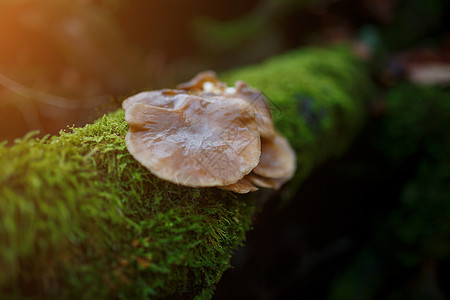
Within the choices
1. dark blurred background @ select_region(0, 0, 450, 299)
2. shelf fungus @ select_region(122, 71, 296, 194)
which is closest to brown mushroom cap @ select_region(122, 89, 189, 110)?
shelf fungus @ select_region(122, 71, 296, 194)

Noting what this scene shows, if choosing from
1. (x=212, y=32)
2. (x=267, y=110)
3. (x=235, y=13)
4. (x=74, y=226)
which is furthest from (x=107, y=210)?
(x=235, y=13)

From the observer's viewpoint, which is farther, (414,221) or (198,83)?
(414,221)

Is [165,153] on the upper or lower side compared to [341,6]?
lower

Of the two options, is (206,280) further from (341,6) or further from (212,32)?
(341,6)

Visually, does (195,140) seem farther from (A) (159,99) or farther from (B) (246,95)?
(B) (246,95)

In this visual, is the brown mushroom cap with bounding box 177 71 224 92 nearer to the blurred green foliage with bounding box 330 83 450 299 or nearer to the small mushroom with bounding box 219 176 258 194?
the small mushroom with bounding box 219 176 258 194

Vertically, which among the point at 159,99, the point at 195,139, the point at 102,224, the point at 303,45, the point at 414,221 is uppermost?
the point at 303,45

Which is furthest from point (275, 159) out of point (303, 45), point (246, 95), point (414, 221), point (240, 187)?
point (303, 45)
